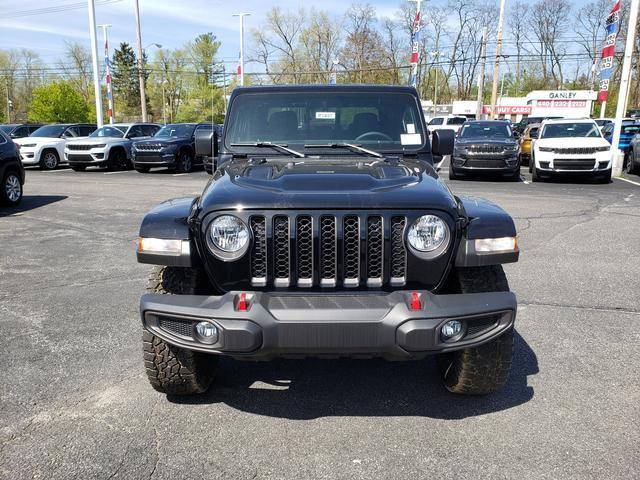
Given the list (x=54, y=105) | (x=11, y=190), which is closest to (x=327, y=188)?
(x=11, y=190)

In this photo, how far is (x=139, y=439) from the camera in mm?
2953

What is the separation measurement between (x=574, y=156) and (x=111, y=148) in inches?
583

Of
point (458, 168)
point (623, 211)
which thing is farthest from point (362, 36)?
point (623, 211)

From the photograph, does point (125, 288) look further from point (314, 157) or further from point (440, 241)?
point (440, 241)

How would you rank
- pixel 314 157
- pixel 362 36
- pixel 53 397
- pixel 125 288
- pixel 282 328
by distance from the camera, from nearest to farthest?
pixel 282 328 → pixel 53 397 → pixel 314 157 → pixel 125 288 → pixel 362 36

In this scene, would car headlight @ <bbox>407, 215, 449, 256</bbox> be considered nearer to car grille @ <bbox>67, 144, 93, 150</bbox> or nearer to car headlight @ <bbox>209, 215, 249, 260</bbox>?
car headlight @ <bbox>209, 215, 249, 260</bbox>

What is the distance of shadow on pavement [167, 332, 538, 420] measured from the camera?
3295mm

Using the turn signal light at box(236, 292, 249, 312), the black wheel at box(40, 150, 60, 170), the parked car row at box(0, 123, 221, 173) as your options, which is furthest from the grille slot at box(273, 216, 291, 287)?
the black wheel at box(40, 150, 60, 170)

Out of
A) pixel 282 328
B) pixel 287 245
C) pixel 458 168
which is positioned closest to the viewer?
pixel 282 328

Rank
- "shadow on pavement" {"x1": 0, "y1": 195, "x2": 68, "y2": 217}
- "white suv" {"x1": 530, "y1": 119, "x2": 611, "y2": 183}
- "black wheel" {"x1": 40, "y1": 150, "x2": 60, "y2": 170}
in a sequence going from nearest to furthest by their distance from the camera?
"shadow on pavement" {"x1": 0, "y1": 195, "x2": 68, "y2": 217} < "white suv" {"x1": 530, "y1": 119, "x2": 611, "y2": 183} < "black wheel" {"x1": 40, "y1": 150, "x2": 60, "y2": 170}

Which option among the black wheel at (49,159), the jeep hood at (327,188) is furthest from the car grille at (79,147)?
the jeep hood at (327,188)

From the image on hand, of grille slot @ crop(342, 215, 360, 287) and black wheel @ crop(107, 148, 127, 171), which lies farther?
black wheel @ crop(107, 148, 127, 171)

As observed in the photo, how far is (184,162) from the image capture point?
63.5 feet

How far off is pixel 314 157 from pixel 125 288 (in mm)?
2775
